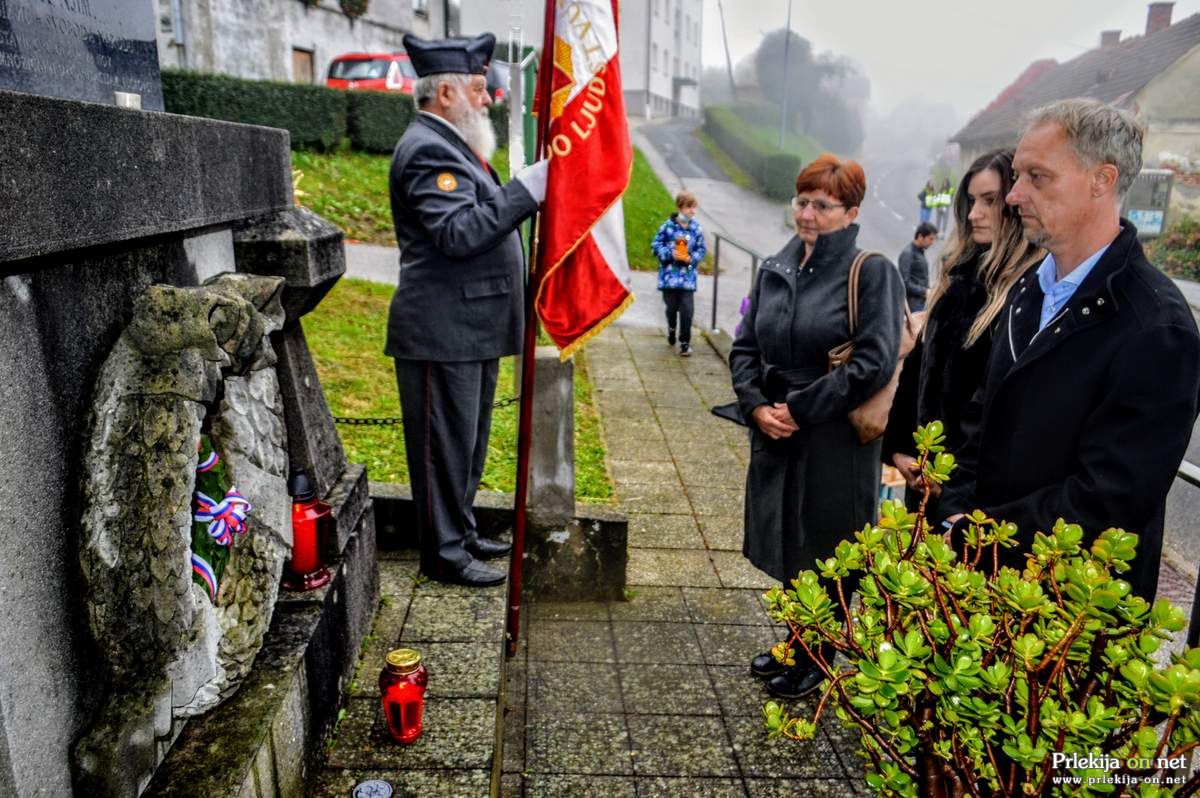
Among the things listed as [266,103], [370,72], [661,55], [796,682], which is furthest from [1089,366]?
[661,55]

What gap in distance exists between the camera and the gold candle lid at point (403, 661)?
253 cm

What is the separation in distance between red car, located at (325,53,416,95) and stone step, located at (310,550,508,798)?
76.4 feet

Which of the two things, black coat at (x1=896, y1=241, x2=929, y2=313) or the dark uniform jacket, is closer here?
the dark uniform jacket

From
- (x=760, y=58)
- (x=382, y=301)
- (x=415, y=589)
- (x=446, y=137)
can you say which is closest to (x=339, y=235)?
(x=446, y=137)

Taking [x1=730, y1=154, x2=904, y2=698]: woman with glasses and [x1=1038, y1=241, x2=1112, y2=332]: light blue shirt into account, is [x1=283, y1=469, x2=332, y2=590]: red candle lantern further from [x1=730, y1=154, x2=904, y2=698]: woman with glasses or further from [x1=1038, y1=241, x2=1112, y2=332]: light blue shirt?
[x1=1038, y1=241, x2=1112, y2=332]: light blue shirt

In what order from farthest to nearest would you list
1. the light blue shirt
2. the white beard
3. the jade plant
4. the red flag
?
the white beard, the red flag, the light blue shirt, the jade plant

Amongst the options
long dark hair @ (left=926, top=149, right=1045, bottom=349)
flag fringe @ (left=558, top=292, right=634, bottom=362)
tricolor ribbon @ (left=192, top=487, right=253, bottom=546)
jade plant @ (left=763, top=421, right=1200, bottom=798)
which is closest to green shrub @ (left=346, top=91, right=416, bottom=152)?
flag fringe @ (left=558, top=292, right=634, bottom=362)

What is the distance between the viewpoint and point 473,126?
3363 mm

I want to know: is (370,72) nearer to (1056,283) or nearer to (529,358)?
Answer: (529,358)

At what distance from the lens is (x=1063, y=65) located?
139 ft

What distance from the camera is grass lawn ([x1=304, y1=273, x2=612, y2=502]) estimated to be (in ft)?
17.7

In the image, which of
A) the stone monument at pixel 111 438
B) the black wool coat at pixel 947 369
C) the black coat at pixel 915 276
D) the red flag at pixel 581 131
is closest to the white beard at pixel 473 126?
the red flag at pixel 581 131

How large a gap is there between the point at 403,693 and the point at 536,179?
5.81ft

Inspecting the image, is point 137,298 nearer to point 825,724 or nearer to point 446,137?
point 446,137
